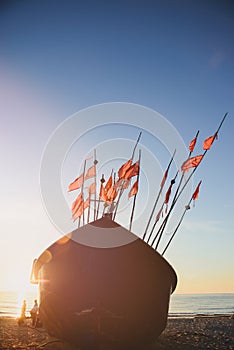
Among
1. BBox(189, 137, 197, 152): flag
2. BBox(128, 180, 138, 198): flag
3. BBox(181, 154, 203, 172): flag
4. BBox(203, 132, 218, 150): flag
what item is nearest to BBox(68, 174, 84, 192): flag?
BBox(128, 180, 138, 198): flag

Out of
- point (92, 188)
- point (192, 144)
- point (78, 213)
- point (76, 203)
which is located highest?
point (192, 144)

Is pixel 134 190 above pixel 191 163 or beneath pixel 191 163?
beneath

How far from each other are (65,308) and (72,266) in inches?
44.2

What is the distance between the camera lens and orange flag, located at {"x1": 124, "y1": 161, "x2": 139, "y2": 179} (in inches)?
617

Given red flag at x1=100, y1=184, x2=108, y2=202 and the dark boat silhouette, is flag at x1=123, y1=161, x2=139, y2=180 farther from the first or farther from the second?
the dark boat silhouette

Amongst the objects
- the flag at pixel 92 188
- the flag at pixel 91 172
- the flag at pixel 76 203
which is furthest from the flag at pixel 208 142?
the flag at pixel 76 203

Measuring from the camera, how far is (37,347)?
34.0 ft

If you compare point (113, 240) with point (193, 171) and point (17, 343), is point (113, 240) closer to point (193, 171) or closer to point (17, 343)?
point (17, 343)

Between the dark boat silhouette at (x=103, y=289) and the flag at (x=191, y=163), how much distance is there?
6.82m

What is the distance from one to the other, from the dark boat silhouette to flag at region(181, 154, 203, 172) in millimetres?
6820

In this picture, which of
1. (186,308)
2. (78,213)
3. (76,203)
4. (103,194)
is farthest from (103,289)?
(186,308)

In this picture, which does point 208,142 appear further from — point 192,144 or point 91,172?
point 91,172

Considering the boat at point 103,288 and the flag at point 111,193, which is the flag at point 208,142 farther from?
the boat at point 103,288

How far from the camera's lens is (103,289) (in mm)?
9406
